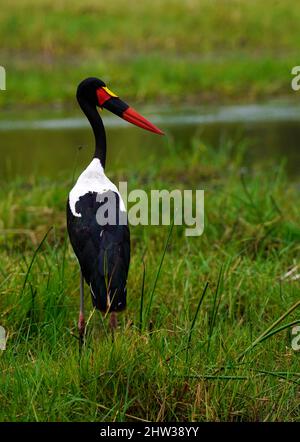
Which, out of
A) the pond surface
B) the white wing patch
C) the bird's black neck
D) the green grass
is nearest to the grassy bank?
the pond surface

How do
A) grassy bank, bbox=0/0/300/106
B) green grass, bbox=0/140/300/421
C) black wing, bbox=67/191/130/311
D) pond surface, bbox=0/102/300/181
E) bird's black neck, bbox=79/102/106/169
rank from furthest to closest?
grassy bank, bbox=0/0/300/106, pond surface, bbox=0/102/300/181, bird's black neck, bbox=79/102/106/169, black wing, bbox=67/191/130/311, green grass, bbox=0/140/300/421

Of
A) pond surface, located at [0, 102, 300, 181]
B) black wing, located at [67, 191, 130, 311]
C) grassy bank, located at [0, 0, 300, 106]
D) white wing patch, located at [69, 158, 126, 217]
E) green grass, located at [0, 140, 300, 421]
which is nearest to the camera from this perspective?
green grass, located at [0, 140, 300, 421]

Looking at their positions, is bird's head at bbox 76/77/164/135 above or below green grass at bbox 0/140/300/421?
above

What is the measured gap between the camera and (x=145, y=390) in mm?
3732

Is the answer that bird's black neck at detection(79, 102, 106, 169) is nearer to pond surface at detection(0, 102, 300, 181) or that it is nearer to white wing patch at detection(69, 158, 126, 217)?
white wing patch at detection(69, 158, 126, 217)

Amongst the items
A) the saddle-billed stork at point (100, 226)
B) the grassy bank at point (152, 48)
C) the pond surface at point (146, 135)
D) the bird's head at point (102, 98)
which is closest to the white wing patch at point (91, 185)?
the saddle-billed stork at point (100, 226)

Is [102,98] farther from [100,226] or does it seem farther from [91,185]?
[100,226]

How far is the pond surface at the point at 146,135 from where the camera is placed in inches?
442

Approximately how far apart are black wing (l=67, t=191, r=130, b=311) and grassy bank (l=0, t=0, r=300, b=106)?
12171 mm

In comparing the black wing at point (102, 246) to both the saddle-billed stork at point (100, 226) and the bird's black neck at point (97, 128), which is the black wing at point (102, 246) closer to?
the saddle-billed stork at point (100, 226)

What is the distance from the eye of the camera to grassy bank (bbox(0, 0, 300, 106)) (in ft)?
54.9

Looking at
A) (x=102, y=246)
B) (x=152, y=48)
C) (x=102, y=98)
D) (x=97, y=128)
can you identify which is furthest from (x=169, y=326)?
(x=152, y=48)

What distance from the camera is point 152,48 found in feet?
67.2
